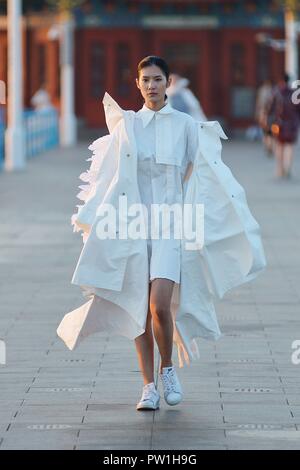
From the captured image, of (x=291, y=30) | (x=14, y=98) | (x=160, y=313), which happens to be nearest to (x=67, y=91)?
(x=291, y=30)

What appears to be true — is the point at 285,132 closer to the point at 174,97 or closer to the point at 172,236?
the point at 174,97

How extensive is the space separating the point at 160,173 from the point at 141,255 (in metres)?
0.45

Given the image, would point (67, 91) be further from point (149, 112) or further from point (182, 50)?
point (149, 112)

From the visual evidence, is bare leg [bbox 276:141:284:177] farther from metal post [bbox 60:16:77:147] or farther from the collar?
the collar

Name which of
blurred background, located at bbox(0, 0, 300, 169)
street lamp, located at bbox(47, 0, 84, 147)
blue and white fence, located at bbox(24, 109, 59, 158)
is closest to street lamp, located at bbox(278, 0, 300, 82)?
blurred background, located at bbox(0, 0, 300, 169)

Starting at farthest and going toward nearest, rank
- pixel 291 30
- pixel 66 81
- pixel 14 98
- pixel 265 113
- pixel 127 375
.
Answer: pixel 66 81 → pixel 291 30 → pixel 265 113 → pixel 14 98 → pixel 127 375

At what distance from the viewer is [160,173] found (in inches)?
317

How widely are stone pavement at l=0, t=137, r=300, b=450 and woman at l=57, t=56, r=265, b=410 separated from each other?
38 cm

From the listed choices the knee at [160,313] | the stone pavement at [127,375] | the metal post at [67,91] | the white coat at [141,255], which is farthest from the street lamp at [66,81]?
the knee at [160,313]

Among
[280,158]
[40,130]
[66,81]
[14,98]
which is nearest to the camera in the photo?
[280,158]

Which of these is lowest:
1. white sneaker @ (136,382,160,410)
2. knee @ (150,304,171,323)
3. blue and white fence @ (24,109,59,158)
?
blue and white fence @ (24,109,59,158)

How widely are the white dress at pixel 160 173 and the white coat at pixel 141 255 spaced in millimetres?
53

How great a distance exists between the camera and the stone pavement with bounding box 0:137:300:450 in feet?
24.4

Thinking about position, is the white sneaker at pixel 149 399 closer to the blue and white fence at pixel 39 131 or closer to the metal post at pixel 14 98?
the metal post at pixel 14 98
